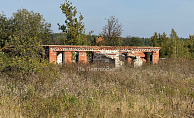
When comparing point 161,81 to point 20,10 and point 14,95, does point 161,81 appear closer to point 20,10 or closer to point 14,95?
point 14,95

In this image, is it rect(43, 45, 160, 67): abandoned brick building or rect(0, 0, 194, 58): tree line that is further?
rect(0, 0, 194, 58): tree line

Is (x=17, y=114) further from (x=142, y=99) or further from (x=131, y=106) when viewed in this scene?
(x=142, y=99)

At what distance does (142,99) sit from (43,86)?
114 inches

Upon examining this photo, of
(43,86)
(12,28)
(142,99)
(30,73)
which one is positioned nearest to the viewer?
(142,99)

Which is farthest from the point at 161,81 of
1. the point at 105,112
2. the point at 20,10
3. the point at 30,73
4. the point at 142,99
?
the point at 20,10

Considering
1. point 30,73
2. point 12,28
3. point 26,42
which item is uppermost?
point 12,28

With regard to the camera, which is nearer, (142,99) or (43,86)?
(142,99)

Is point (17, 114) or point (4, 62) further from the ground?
point (4, 62)

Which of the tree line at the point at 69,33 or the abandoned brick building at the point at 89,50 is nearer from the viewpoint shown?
the abandoned brick building at the point at 89,50

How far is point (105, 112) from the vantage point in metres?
Answer: 4.12

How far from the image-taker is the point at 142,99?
5027mm

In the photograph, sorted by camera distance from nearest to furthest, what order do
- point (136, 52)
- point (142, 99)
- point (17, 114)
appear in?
point (17, 114)
point (142, 99)
point (136, 52)

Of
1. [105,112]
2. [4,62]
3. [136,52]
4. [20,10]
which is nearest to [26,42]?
[4,62]

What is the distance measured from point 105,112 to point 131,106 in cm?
68
